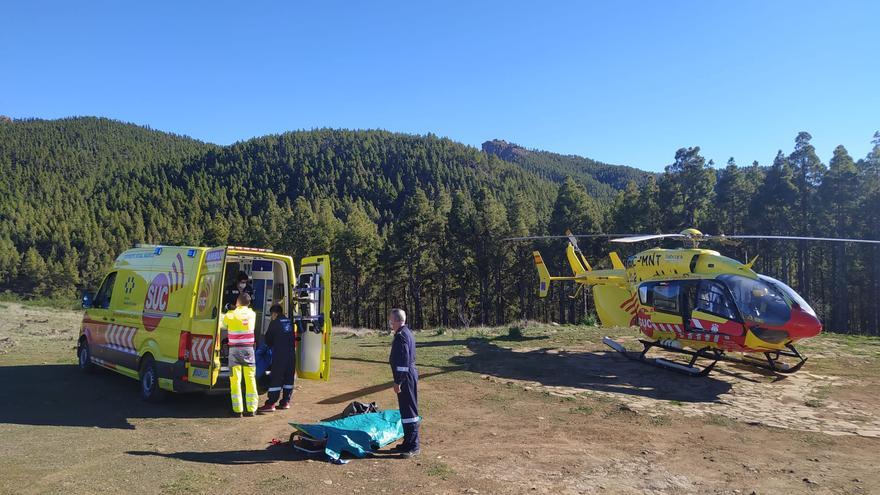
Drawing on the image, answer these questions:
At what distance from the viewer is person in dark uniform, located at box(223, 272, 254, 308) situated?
8578 millimetres

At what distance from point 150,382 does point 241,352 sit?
208 centimetres

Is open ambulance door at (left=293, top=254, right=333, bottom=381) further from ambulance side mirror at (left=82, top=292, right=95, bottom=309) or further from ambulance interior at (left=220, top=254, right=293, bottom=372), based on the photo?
ambulance side mirror at (left=82, top=292, right=95, bottom=309)

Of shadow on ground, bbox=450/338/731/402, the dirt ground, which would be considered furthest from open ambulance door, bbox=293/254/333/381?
shadow on ground, bbox=450/338/731/402

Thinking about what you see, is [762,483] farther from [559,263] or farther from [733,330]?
[559,263]

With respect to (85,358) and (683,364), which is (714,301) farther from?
(85,358)

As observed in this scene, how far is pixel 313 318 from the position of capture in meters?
8.62

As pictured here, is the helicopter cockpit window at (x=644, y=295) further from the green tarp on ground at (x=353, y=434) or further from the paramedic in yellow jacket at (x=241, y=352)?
the paramedic in yellow jacket at (x=241, y=352)

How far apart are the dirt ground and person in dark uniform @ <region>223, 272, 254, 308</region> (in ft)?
5.43

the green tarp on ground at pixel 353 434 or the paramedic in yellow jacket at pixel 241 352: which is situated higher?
the paramedic in yellow jacket at pixel 241 352

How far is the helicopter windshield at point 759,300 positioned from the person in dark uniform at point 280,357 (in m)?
9.45

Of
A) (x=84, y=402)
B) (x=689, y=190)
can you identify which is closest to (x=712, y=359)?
(x=84, y=402)

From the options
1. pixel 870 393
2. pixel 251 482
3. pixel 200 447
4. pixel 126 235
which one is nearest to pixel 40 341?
pixel 200 447

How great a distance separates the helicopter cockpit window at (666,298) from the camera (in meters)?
12.5

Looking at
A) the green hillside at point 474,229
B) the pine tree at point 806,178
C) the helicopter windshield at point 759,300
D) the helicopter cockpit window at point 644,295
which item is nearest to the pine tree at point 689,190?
the green hillside at point 474,229
